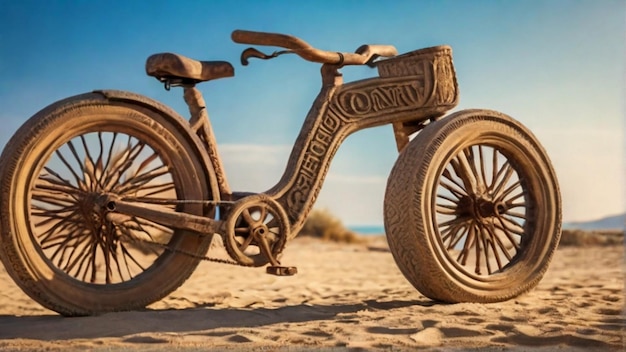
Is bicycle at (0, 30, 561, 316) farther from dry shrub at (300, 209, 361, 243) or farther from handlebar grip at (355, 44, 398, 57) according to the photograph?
dry shrub at (300, 209, 361, 243)

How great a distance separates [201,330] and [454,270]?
60.9 inches

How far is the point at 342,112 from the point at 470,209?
1.01m

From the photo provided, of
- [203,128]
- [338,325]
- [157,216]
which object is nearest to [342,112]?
[203,128]

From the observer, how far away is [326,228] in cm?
1602

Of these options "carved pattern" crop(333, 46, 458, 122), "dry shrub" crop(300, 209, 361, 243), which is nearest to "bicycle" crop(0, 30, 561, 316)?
"carved pattern" crop(333, 46, 458, 122)

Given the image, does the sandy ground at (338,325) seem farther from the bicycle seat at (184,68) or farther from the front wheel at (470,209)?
the bicycle seat at (184,68)

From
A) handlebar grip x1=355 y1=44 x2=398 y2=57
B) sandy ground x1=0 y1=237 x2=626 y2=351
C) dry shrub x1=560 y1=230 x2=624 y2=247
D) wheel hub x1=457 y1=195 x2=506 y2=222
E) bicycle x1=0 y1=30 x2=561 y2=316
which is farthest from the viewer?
dry shrub x1=560 y1=230 x2=624 y2=247

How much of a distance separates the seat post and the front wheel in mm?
1002

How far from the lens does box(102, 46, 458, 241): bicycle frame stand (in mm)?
4184

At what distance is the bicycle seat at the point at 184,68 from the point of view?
3.99m

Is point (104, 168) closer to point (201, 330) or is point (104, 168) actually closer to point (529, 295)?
point (201, 330)

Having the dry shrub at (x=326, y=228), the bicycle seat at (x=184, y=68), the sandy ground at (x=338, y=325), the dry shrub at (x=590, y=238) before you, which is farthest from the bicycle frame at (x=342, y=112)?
the dry shrub at (x=326, y=228)

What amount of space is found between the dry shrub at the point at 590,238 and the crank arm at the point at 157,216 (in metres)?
10.6

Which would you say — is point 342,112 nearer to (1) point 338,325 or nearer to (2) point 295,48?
(2) point 295,48
